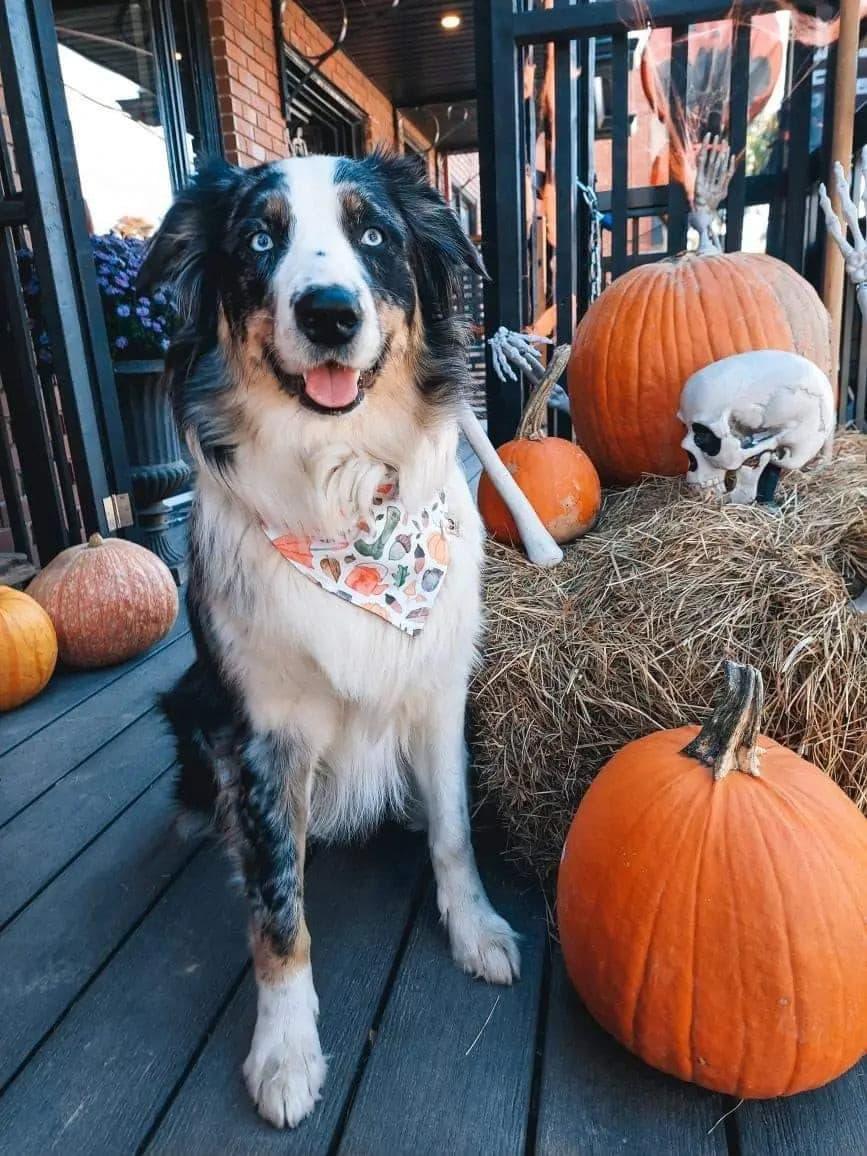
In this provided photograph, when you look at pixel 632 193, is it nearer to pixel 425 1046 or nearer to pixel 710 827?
pixel 710 827

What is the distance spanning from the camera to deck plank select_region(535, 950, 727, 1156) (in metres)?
1.12

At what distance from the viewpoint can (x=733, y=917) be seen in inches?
43.6

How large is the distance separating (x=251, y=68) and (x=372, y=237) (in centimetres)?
498

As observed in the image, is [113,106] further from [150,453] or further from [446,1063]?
[446,1063]

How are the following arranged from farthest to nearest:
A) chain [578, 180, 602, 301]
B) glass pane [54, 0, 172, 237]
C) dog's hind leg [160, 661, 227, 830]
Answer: glass pane [54, 0, 172, 237] → chain [578, 180, 602, 301] → dog's hind leg [160, 661, 227, 830]

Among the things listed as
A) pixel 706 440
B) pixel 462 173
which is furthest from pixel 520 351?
pixel 462 173

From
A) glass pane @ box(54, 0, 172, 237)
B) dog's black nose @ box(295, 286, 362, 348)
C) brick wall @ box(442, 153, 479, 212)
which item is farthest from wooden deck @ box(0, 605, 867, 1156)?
brick wall @ box(442, 153, 479, 212)

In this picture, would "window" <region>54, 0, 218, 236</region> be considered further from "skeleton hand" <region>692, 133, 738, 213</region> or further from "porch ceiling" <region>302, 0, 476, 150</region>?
"skeleton hand" <region>692, 133, 738, 213</region>

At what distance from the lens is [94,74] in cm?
475

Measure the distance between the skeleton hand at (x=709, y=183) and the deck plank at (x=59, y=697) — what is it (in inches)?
84.6

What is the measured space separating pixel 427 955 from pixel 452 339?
1.28 meters

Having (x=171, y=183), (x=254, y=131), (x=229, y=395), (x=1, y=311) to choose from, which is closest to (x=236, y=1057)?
(x=229, y=395)

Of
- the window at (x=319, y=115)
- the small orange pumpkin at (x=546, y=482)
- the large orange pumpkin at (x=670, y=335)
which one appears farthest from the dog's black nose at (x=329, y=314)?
the window at (x=319, y=115)

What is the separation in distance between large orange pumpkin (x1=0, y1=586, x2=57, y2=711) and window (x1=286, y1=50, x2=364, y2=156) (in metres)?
5.24
